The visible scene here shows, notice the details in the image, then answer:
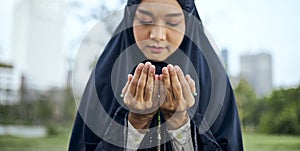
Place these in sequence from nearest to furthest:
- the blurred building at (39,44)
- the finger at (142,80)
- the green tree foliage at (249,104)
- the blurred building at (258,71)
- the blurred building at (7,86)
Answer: the finger at (142,80), the green tree foliage at (249,104), the blurred building at (258,71), the blurred building at (39,44), the blurred building at (7,86)

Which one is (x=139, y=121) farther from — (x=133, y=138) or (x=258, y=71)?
(x=258, y=71)

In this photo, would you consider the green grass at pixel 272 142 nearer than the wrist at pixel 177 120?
No

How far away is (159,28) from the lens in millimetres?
322

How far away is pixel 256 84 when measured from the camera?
1.68 metres

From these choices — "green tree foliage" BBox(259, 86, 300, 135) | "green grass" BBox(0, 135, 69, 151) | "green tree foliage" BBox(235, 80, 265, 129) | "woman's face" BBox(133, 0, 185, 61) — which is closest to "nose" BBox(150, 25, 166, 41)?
"woman's face" BBox(133, 0, 185, 61)

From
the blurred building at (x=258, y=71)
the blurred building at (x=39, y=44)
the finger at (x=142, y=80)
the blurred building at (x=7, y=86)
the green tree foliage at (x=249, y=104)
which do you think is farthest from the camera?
the blurred building at (x=7, y=86)

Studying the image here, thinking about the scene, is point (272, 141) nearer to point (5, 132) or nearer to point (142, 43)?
point (142, 43)

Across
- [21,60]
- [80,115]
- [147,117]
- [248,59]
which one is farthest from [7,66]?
[147,117]

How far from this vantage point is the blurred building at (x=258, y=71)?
1.58 metres

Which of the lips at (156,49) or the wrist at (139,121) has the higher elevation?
the lips at (156,49)

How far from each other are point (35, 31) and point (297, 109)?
1465 mm

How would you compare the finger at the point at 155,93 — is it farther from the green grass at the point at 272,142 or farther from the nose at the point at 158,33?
the green grass at the point at 272,142

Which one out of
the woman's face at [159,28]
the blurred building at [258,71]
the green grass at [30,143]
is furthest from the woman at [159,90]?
the green grass at [30,143]

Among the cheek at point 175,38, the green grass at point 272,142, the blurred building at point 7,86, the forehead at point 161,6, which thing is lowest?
the green grass at point 272,142
